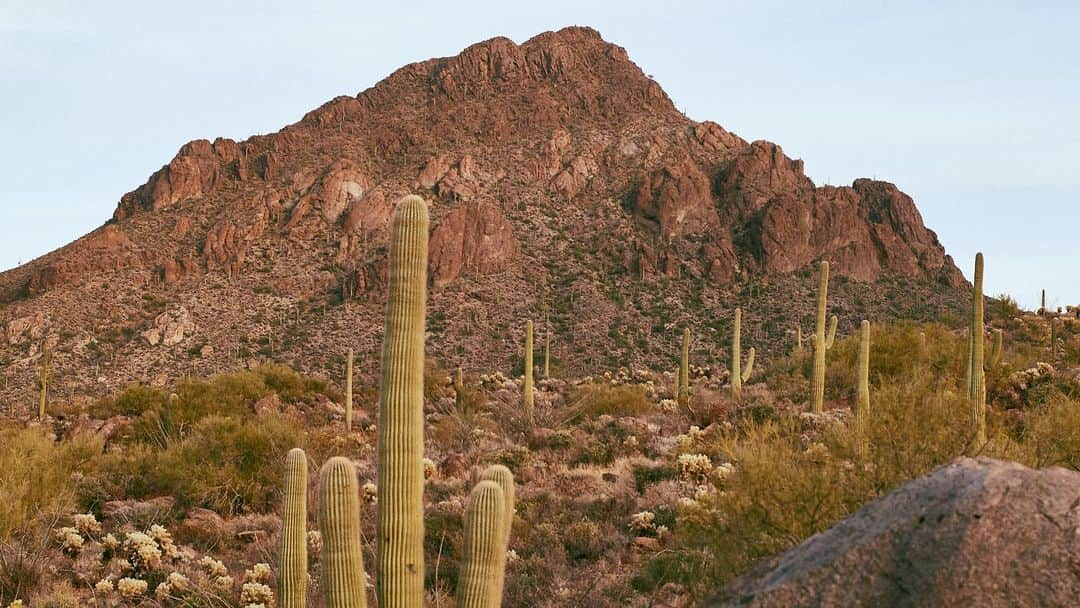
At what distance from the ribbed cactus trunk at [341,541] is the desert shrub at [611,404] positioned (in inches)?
607

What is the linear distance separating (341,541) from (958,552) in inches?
140

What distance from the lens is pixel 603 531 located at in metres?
10.9

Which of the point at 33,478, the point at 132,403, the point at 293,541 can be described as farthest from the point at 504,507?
the point at 132,403

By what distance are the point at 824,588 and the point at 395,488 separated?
250 centimetres

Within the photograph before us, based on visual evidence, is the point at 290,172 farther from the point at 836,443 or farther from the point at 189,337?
the point at 836,443

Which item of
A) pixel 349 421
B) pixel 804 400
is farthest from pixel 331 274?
pixel 804 400

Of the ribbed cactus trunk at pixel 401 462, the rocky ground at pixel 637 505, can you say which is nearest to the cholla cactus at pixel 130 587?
the rocky ground at pixel 637 505

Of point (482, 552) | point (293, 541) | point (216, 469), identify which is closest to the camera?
point (482, 552)

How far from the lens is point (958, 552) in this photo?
150 inches

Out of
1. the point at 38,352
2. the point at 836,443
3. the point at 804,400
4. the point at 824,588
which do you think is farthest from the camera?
the point at 38,352

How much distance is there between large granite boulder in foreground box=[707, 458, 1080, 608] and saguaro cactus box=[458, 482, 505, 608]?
1849 millimetres

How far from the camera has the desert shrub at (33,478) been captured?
36.5 feet

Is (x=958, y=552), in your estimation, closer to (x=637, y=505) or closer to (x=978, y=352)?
(x=637, y=505)

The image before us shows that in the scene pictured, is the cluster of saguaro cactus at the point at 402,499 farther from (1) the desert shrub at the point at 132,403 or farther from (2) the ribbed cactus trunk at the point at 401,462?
(1) the desert shrub at the point at 132,403
